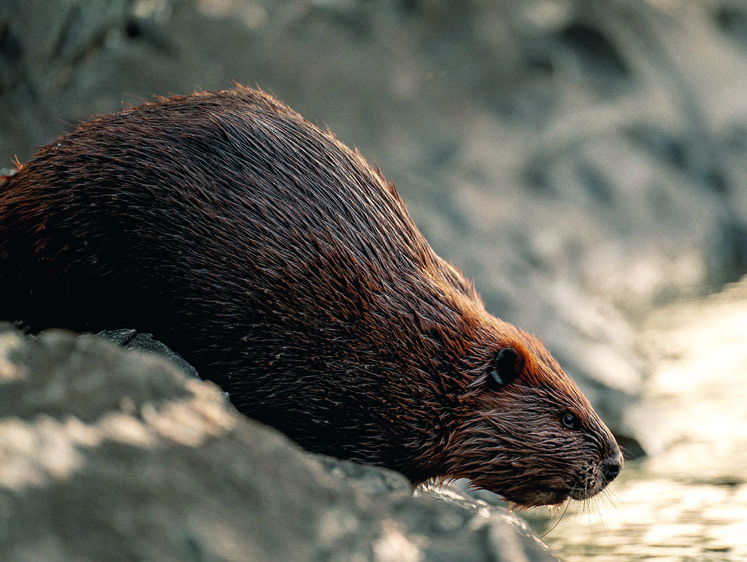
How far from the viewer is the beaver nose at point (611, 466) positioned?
3453 mm

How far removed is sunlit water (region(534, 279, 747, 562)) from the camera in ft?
11.9

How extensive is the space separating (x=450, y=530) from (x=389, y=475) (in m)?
0.43

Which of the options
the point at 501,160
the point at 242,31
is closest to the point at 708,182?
the point at 501,160

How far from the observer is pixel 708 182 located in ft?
24.8

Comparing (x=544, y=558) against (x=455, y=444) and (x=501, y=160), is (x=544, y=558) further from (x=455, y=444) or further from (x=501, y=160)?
(x=501, y=160)

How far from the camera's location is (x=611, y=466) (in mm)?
3463

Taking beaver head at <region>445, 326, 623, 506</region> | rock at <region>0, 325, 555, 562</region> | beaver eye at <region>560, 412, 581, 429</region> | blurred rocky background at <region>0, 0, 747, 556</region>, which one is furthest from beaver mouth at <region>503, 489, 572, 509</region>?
blurred rocky background at <region>0, 0, 747, 556</region>

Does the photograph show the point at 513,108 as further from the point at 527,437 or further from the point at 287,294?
the point at 287,294

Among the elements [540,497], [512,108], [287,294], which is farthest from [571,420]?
[512,108]

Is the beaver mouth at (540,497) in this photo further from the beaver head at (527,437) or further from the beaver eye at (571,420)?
the beaver eye at (571,420)

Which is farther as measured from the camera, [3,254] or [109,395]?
[3,254]

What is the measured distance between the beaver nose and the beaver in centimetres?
2

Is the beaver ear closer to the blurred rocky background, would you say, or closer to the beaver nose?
the beaver nose

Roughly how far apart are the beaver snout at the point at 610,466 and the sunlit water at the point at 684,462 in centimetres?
21
